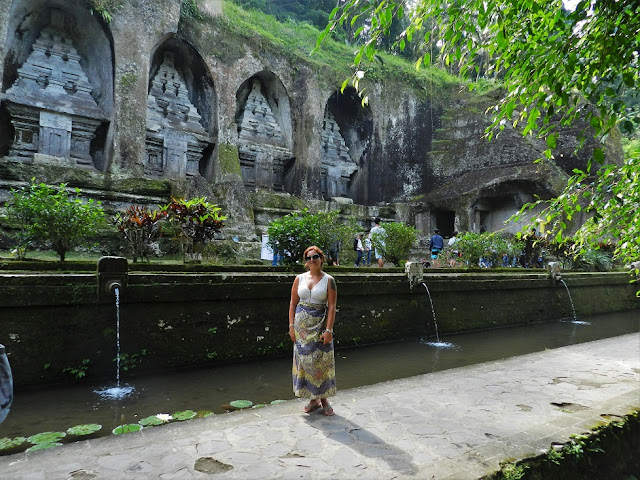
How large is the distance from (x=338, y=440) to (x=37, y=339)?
3.21 m

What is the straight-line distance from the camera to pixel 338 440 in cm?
270

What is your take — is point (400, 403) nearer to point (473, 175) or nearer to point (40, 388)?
point (40, 388)

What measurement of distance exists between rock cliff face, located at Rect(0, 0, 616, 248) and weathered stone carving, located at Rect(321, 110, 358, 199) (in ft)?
0.23

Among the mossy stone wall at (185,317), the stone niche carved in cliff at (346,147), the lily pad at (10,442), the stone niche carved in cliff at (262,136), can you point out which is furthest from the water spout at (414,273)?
the stone niche carved in cliff at (346,147)

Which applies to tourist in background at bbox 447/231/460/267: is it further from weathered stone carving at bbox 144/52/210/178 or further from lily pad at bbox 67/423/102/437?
lily pad at bbox 67/423/102/437

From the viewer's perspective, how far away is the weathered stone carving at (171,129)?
16281 mm

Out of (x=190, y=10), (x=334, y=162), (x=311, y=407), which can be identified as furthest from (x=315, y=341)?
(x=334, y=162)

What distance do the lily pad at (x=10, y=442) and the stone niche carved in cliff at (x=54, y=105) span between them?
1220 cm

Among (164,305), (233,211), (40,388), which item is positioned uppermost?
(233,211)

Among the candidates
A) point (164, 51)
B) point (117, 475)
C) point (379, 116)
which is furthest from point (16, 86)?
point (117, 475)

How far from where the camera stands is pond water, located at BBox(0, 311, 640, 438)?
142 inches

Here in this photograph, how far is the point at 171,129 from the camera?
16469 millimetres

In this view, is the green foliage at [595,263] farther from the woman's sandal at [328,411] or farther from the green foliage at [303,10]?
the green foliage at [303,10]

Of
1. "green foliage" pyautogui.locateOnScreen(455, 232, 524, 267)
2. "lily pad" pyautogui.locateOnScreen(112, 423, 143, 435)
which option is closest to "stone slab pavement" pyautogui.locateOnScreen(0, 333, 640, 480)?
"lily pad" pyautogui.locateOnScreen(112, 423, 143, 435)
